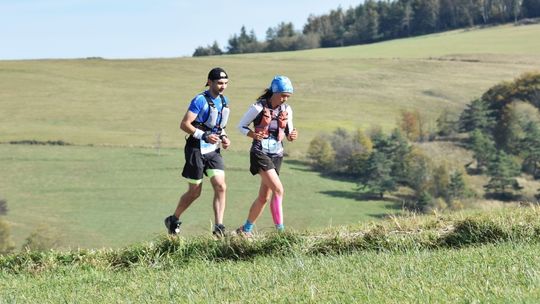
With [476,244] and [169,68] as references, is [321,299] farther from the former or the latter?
[169,68]

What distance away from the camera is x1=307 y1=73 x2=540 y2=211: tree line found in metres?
79.8

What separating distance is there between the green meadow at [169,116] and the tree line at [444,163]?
8.56 ft

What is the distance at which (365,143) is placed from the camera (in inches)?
3460

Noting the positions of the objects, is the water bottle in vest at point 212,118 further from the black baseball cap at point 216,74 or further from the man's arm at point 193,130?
the black baseball cap at point 216,74

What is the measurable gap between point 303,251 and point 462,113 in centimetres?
9346

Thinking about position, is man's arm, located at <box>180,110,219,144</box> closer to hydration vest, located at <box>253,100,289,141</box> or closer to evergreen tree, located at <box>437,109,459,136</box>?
hydration vest, located at <box>253,100,289,141</box>

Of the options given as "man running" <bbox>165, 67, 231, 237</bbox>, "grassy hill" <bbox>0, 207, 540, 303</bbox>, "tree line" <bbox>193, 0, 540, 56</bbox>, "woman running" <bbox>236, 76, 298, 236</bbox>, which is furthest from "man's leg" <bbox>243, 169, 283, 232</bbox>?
"tree line" <bbox>193, 0, 540, 56</bbox>

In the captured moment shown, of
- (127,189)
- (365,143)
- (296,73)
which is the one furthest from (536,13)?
(127,189)

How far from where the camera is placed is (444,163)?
84625 mm

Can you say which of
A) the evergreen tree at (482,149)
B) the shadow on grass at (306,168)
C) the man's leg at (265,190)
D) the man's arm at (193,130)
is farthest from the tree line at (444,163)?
the man's arm at (193,130)

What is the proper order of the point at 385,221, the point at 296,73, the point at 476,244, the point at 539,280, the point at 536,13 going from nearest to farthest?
the point at 539,280, the point at 476,244, the point at 385,221, the point at 296,73, the point at 536,13

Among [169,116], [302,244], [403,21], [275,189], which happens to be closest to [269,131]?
[275,189]

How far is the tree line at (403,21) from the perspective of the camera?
172 m

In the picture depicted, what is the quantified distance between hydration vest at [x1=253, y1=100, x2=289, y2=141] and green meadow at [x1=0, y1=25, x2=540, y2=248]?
20.1 metres
